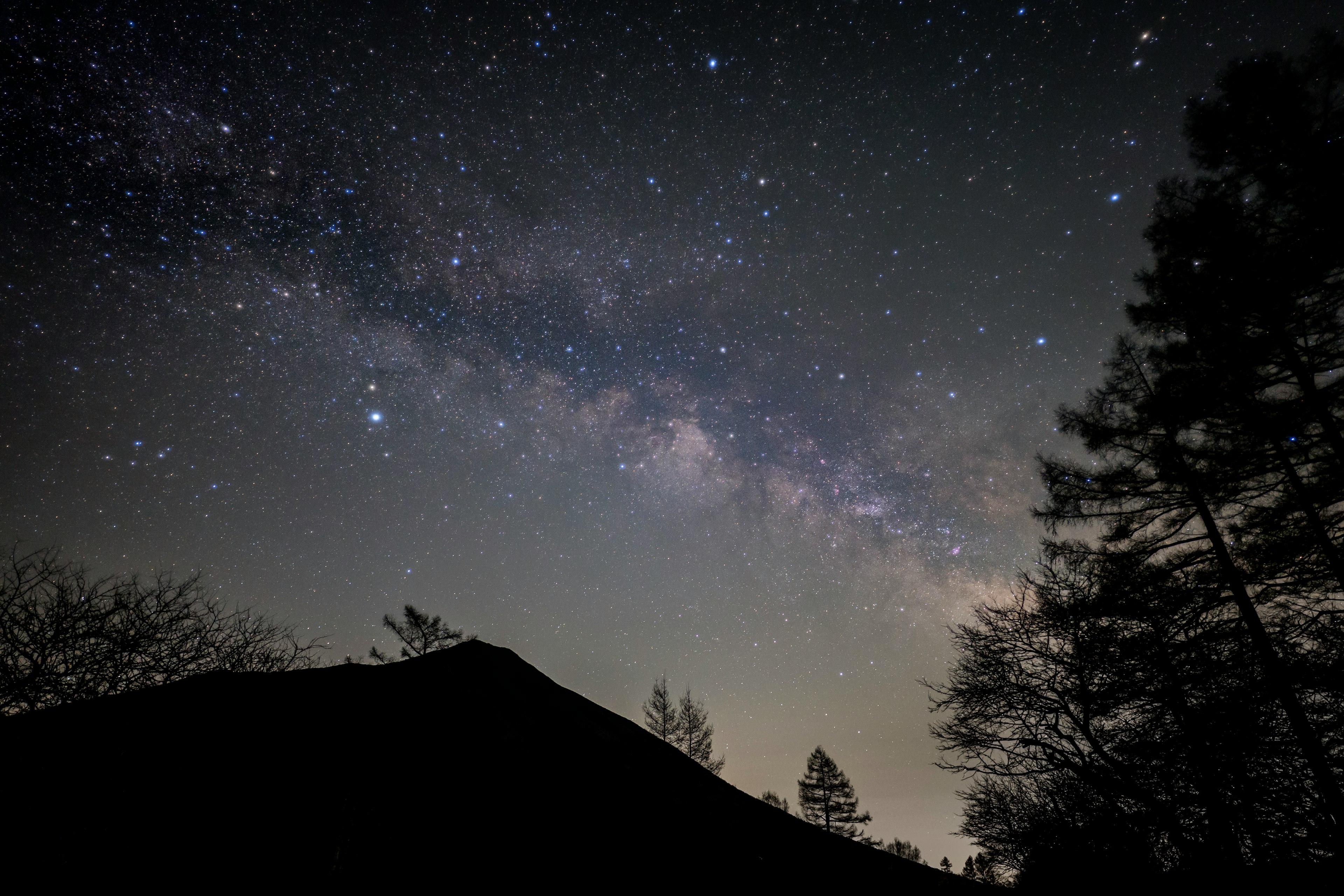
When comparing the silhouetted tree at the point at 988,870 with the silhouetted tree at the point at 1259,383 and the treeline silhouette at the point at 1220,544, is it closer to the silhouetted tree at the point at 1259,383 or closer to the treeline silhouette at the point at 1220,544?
the treeline silhouette at the point at 1220,544

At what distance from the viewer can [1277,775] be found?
7941 mm

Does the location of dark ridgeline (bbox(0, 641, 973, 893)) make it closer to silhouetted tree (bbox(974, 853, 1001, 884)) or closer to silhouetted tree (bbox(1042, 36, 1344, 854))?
silhouetted tree (bbox(1042, 36, 1344, 854))

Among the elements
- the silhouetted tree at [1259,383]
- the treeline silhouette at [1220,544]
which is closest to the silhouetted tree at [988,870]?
the treeline silhouette at [1220,544]

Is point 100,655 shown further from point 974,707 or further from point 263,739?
point 974,707

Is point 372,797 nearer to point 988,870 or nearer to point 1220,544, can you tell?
point 1220,544

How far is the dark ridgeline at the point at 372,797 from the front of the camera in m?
3.96

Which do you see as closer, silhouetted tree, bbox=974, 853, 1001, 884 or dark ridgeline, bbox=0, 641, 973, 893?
dark ridgeline, bbox=0, 641, 973, 893

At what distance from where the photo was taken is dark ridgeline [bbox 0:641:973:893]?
156 inches

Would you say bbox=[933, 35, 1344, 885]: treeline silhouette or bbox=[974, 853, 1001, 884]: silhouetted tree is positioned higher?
bbox=[933, 35, 1344, 885]: treeline silhouette

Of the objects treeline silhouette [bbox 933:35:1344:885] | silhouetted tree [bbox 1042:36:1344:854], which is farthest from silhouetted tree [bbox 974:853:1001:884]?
silhouetted tree [bbox 1042:36:1344:854]

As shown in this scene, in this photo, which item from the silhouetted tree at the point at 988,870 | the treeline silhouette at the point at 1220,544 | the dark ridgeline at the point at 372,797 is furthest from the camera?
the silhouetted tree at the point at 988,870

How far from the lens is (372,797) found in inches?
192

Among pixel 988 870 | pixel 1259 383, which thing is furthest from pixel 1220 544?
pixel 988 870

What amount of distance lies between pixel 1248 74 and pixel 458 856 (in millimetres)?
17668
